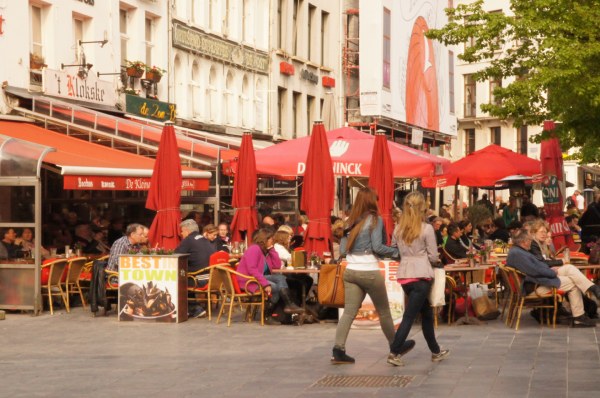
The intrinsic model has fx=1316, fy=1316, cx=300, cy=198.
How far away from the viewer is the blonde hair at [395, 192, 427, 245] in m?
13.2

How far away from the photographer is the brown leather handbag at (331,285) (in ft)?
50.3

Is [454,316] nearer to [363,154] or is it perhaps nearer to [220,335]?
[220,335]

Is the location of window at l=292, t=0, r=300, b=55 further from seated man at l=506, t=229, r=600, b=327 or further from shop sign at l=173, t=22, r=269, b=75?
seated man at l=506, t=229, r=600, b=327

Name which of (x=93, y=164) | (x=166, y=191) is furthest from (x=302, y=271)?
(x=93, y=164)

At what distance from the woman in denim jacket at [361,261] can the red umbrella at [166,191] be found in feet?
21.4

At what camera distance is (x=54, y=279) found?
1950 cm

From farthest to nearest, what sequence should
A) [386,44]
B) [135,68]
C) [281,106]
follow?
1. [386,44]
2. [281,106]
3. [135,68]

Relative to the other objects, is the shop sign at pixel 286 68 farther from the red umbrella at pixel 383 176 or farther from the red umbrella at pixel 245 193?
the red umbrella at pixel 383 176

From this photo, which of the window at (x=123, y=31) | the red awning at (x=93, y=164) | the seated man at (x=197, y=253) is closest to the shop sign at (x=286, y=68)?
the window at (x=123, y=31)

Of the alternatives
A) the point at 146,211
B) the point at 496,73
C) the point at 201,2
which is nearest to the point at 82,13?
the point at 146,211

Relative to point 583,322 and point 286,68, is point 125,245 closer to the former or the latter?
point 583,322

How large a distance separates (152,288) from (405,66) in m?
36.5

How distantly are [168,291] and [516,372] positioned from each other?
688 centimetres

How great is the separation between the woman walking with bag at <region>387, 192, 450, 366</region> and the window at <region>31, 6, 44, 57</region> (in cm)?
1574
